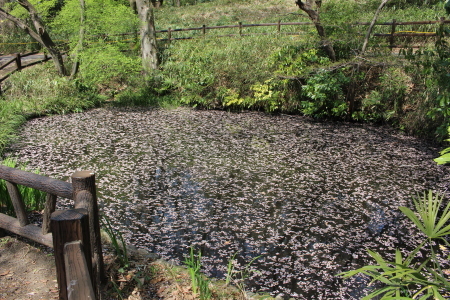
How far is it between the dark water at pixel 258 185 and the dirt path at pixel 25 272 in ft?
3.88

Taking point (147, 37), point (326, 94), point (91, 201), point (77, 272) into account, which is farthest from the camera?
point (147, 37)

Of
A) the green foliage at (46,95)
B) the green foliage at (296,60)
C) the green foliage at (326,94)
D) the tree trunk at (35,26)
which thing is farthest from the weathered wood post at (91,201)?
the tree trunk at (35,26)

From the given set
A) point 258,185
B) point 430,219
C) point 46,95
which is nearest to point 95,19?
point 46,95

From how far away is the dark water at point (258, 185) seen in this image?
4.31m

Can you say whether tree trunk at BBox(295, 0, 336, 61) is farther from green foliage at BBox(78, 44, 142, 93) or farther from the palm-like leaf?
the palm-like leaf

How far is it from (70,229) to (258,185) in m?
4.70

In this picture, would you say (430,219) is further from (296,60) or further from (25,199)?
(296,60)

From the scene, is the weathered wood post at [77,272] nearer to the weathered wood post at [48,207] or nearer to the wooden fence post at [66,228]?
the wooden fence post at [66,228]

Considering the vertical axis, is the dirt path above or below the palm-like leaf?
below

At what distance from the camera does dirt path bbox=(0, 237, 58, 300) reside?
3023mm

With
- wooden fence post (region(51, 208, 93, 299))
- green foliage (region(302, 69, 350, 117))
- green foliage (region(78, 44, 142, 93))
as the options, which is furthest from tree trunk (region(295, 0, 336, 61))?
wooden fence post (region(51, 208, 93, 299))

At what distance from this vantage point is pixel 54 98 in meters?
12.0

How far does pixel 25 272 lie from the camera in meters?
3.33

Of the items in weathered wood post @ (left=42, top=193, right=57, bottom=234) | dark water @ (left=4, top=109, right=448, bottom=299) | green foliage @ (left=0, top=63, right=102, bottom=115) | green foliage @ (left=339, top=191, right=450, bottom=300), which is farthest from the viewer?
green foliage @ (left=0, top=63, right=102, bottom=115)
